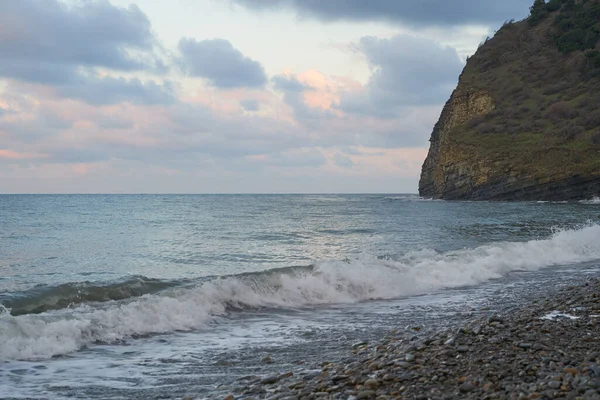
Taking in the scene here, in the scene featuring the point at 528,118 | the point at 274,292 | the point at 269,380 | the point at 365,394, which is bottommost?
the point at 274,292

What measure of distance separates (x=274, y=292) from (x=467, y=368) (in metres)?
7.40

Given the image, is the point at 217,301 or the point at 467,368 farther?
the point at 217,301

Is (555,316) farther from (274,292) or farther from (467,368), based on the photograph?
(274,292)

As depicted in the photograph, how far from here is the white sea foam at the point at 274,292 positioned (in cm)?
819

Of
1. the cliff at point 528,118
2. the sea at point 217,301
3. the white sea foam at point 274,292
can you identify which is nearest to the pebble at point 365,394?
the sea at point 217,301

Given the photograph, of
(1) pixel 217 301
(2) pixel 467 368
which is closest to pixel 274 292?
(1) pixel 217 301

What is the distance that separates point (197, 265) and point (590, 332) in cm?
1249

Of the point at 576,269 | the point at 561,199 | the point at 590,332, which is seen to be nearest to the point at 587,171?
the point at 561,199

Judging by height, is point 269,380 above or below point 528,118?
below

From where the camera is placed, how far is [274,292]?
1248 cm

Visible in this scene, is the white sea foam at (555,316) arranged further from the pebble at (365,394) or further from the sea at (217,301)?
the pebble at (365,394)

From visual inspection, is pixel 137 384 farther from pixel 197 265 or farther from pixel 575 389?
pixel 197 265

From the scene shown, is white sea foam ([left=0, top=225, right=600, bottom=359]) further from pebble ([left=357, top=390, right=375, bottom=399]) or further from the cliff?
the cliff

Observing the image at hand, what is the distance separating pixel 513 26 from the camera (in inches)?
3728
